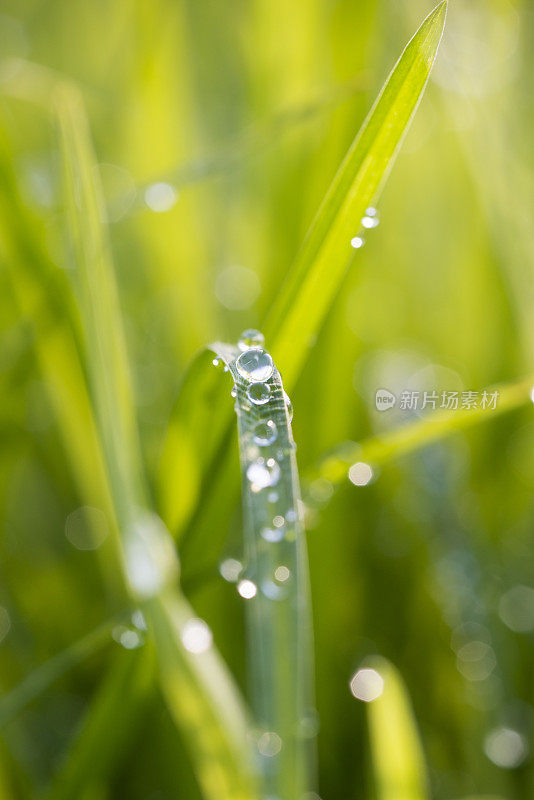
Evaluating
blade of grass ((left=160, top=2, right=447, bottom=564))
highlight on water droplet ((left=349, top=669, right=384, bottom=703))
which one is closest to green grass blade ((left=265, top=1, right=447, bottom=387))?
blade of grass ((left=160, top=2, right=447, bottom=564))

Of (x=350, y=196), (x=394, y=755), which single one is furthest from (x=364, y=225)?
(x=394, y=755)

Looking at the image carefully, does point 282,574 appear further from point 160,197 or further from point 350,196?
point 160,197

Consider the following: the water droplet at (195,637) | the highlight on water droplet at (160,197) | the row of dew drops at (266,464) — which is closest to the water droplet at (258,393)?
the row of dew drops at (266,464)

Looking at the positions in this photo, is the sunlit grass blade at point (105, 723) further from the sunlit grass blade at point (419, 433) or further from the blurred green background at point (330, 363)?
the sunlit grass blade at point (419, 433)

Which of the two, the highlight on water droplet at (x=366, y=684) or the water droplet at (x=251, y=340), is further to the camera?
the highlight on water droplet at (x=366, y=684)

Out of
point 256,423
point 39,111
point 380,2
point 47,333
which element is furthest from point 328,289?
point 39,111

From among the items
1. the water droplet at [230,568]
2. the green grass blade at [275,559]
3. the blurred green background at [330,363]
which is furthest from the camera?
the blurred green background at [330,363]

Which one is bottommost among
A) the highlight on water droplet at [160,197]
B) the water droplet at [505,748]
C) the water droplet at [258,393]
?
the water droplet at [505,748]
